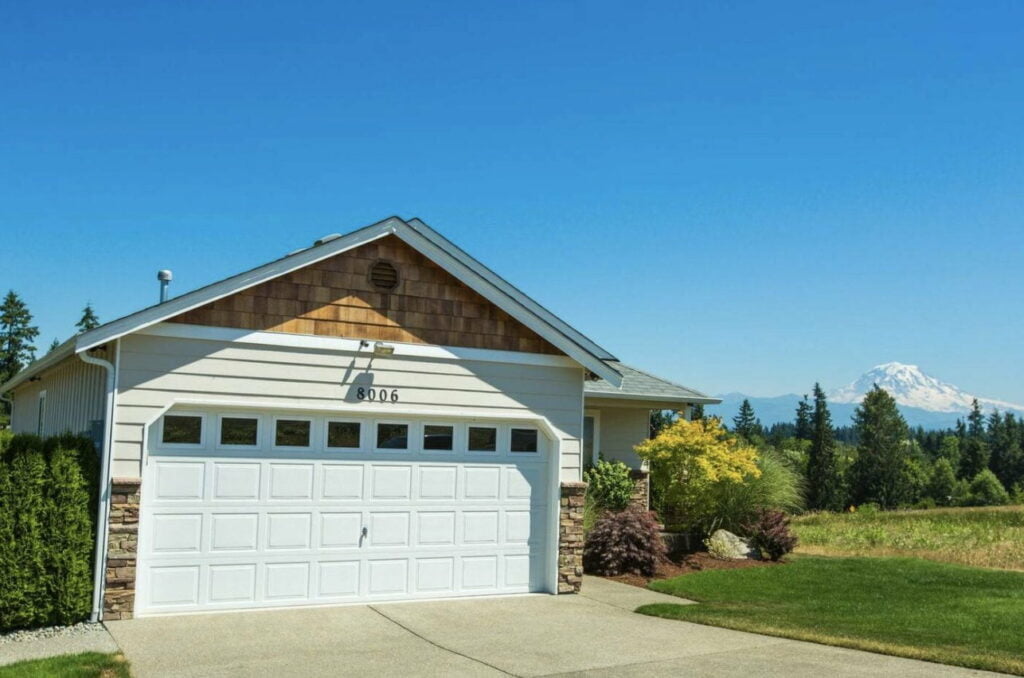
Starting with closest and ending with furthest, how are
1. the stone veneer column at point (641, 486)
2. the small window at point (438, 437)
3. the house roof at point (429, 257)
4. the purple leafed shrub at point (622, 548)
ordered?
1. the house roof at point (429, 257)
2. the small window at point (438, 437)
3. the purple leafed shrub at point (622, 548)
4. the stone veneer column at point (641, 486)

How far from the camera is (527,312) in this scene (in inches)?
525

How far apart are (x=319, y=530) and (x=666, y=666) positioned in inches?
198

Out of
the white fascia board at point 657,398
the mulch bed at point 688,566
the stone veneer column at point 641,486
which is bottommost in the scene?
the mulch bed at point 688,566

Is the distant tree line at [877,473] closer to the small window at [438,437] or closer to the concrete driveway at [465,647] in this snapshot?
the small window at [438,437]

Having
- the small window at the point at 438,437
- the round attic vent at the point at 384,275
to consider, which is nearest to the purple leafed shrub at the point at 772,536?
the small window at the point at 438,437

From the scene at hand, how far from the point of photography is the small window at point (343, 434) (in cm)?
1232

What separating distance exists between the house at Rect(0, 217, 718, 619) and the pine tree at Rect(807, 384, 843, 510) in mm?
60476

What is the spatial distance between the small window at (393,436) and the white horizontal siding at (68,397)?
3.52 metres

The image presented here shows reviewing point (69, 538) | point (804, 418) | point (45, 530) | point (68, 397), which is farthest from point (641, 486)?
point (804, 418)

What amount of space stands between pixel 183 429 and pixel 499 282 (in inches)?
187

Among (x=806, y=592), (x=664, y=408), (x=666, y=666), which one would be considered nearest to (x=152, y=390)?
(x=666, y=666)

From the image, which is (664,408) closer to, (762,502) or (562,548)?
(762,502)

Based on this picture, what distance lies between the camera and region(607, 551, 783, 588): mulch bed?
51.0 feet

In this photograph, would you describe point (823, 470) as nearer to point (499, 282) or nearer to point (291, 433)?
point (499, 282)
